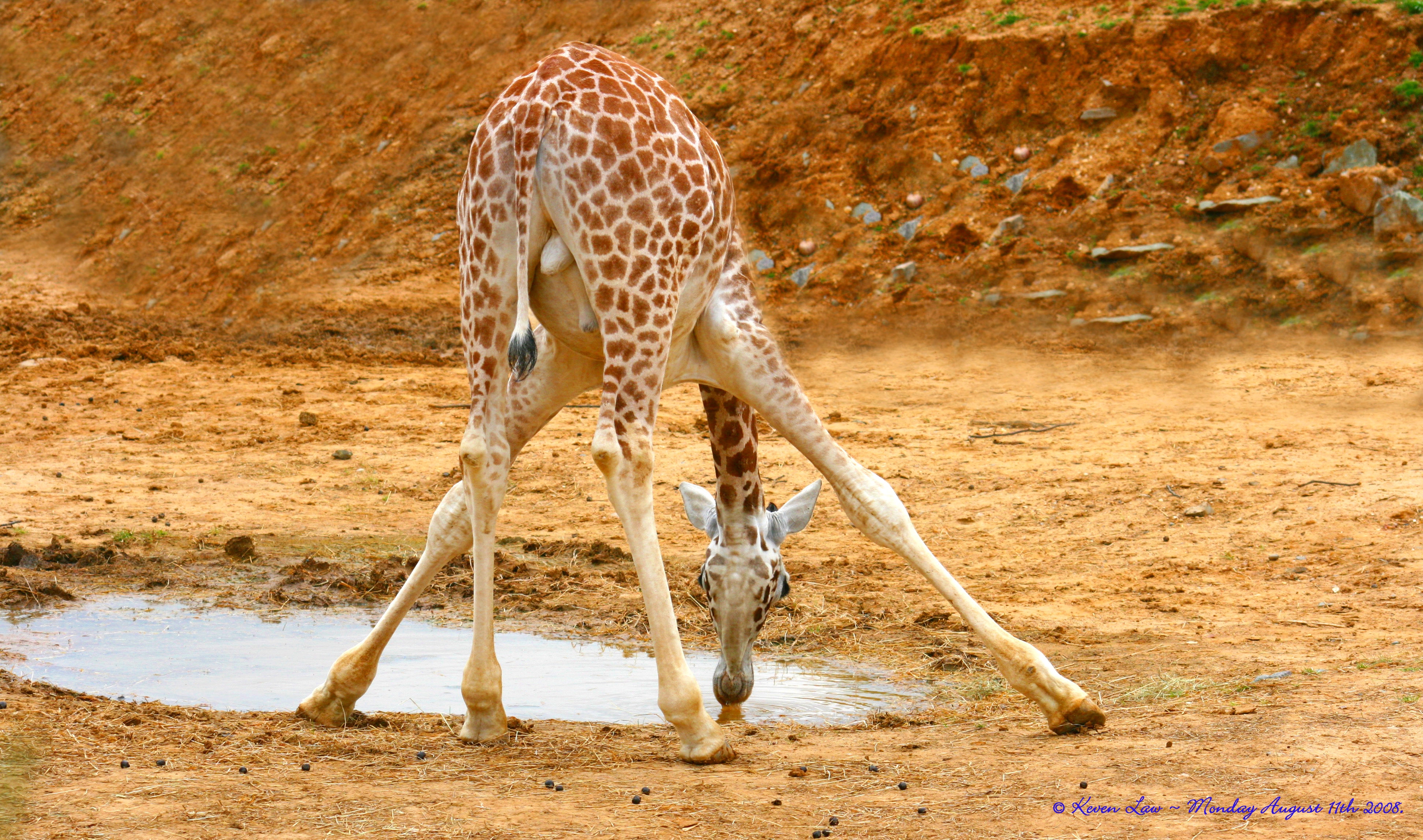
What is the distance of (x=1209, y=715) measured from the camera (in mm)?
4621

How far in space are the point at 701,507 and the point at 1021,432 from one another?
5.24m

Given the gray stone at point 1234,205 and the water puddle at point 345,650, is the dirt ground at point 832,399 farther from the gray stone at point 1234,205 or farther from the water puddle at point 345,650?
the water puddle at point 345,650

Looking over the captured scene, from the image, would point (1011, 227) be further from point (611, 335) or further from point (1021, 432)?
point (611, 335)

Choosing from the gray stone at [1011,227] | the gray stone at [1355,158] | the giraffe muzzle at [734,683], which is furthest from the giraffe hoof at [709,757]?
the gray stone at [1355,158]

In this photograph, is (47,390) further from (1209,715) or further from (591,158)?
(1209,715)

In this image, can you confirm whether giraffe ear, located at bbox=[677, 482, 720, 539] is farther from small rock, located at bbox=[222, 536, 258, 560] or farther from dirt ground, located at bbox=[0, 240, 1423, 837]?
small rock, located at bbox=[222, 536, 258, 560]

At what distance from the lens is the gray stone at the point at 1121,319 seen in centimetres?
1322

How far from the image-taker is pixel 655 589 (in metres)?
4.47

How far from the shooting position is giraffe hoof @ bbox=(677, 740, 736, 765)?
4.44m

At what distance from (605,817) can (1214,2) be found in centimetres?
1388

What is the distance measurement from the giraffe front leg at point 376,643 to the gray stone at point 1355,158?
11.3 meters

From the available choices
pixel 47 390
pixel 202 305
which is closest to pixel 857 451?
pixel 47 390

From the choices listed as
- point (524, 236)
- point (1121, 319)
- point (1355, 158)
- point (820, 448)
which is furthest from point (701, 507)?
point (1355, 158)

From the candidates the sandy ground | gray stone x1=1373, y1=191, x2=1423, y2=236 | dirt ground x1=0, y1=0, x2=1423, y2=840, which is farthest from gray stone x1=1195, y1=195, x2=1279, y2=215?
the sandy ground
